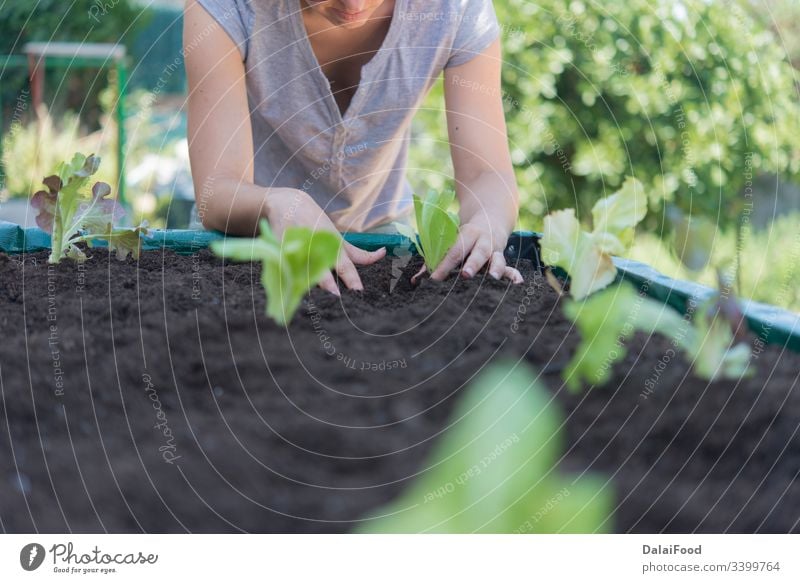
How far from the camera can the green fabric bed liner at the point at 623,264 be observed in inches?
29.9

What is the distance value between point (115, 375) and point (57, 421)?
2.7 inches

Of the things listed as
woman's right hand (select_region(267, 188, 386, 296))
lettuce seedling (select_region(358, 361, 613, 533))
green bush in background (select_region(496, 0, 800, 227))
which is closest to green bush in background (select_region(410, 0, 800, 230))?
green bush in background (select_region(496, 0, 800, 227))

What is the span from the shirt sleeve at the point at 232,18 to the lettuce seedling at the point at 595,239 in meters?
0.56

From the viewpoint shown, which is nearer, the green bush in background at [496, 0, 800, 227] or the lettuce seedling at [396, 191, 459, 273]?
the lettuce seedling at [396, 191, 459, 273]

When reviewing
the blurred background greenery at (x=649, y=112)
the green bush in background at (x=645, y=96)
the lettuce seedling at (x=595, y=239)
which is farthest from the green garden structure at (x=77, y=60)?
the lettuce seedling at (x=595, y=239)

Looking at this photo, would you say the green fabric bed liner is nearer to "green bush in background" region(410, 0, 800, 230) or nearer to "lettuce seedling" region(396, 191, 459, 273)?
"lettuce seedling" region(396, 191, 459, 273)

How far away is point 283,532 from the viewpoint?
510mm

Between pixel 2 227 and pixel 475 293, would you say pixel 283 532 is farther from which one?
pixel 2 227

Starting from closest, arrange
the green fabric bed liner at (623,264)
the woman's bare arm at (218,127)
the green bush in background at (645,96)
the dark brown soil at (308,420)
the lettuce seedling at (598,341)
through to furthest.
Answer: the dark brown soil at (308,420) → the lettuce seedling at (598,341) → the green fabric bed liner at (623,264) → the woman's bare arm at (218,127) → the green bush in background at (645,96)

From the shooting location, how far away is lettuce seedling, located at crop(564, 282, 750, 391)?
0.62 meters

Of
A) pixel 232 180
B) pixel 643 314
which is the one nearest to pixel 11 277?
pixel 232 180

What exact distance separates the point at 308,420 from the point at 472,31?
90 centimetres

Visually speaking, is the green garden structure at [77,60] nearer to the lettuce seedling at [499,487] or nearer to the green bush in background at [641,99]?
the green bush in background at [641,99]
